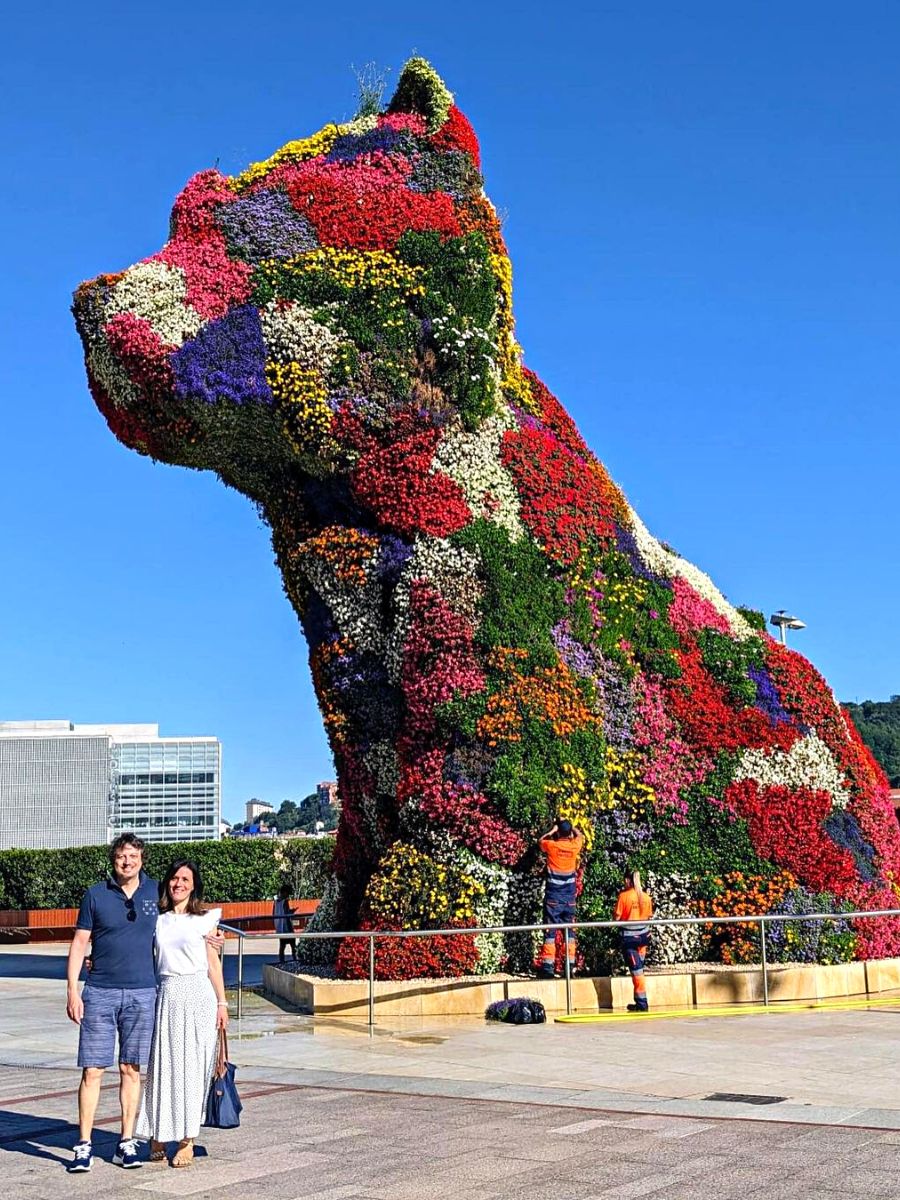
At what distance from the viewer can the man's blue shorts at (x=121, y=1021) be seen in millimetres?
7820

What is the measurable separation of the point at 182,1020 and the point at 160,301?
34.3 ft

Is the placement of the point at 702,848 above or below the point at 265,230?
below

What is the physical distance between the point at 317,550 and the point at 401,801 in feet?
10.4

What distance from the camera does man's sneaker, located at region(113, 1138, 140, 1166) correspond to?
7465mm

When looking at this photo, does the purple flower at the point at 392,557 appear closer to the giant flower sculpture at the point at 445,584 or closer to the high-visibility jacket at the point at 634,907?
the giant flower sculpture at the point at 445,584

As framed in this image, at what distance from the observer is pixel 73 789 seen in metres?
107

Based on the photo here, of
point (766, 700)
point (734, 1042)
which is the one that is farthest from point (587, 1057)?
point (766, 700)

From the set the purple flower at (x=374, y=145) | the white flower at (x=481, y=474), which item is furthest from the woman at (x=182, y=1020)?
the purple flower at (x=374, y=145)

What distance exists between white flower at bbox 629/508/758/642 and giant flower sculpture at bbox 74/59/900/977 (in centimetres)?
13

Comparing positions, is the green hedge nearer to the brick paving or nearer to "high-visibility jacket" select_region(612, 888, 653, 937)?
"high-visibility jacket" select_region(612, 888, 653, 937)

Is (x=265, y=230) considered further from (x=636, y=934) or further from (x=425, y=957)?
(x=636, y=934)

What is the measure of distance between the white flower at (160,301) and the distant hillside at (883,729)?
63.5 metres

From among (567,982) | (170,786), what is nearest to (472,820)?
(567,982)

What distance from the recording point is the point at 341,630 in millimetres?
15820
